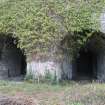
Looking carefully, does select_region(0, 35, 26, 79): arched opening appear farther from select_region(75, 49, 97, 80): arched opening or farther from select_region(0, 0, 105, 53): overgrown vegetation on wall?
select_region(75, 49, 97, 80): arched opening

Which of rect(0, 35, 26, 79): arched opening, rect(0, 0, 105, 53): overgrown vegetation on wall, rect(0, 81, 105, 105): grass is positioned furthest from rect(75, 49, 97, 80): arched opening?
rect(0, 81, 105, 105): grass

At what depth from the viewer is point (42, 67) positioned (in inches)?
456

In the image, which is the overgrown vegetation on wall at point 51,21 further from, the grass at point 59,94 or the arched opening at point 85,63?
the arched opening at point 85,63

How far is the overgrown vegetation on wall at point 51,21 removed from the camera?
37.6 feet

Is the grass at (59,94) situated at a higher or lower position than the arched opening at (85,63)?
lower

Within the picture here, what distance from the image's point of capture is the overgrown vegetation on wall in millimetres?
11461

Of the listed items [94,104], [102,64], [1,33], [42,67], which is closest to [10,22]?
[1,33]

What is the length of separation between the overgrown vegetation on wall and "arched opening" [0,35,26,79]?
1.44 m

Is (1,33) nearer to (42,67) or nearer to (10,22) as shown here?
(10,22)

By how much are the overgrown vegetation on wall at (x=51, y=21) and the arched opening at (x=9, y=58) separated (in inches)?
56.7

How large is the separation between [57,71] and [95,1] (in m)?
2.39

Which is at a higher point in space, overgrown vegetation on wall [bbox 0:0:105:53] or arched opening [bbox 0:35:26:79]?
overgrown vegetation on wall [bbox 0:0:105:53]

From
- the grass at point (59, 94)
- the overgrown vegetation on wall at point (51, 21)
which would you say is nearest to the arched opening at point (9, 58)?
the overgrown vegetation on wall at point (51, 21)

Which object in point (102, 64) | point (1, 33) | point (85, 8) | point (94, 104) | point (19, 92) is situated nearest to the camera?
point (94, 104)
